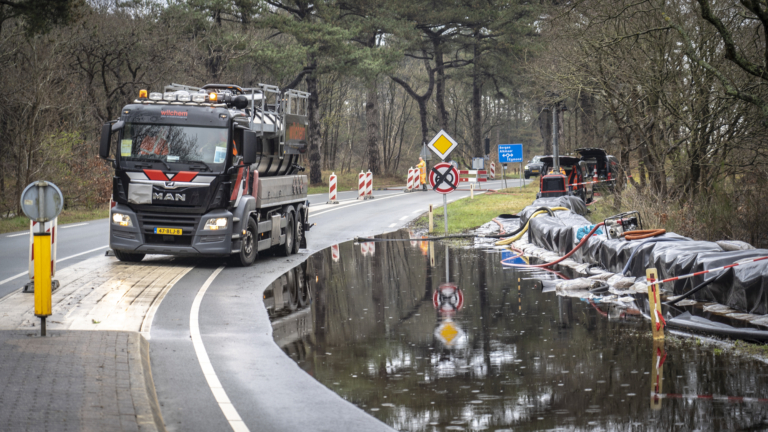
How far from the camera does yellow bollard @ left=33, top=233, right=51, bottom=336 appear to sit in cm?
820

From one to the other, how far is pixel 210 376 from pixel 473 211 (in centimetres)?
2238

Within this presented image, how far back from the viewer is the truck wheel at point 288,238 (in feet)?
56.1

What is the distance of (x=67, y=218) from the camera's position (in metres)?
26.1

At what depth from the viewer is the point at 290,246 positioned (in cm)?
1730

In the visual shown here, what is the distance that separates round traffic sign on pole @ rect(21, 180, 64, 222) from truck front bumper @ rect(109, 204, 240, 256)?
17.8 feet

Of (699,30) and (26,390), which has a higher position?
(699,30)

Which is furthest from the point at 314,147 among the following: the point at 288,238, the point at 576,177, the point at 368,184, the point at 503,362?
the point at 503,362

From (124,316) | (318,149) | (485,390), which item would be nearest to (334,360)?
(485,390)

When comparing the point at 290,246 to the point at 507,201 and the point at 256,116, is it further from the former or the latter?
the point at 507,201

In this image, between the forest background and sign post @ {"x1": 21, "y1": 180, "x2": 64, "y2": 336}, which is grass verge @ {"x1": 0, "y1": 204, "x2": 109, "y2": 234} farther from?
sign post @ {"x1": 21, "y1": 180, "x2": 64, "y2": 336}

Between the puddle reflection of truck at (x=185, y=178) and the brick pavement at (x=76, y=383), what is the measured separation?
18.8 ft

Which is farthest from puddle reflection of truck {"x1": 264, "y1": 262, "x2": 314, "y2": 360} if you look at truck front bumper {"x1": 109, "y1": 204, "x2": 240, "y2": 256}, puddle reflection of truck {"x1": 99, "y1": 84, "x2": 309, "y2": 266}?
puddle reflection of truck {"x1": 99, "y1": 84, "x2": 309, "y2": 266}

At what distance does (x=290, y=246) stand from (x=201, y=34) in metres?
24.3

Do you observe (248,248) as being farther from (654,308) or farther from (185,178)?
(654,308)
